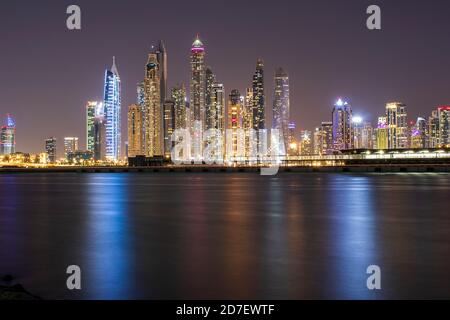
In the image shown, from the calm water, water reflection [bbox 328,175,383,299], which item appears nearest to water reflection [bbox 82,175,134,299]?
the calm water

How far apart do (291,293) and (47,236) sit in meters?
11.8

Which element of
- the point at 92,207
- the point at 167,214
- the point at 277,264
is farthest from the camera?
the point at 92,207

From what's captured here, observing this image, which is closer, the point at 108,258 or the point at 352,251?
the point at 108,258

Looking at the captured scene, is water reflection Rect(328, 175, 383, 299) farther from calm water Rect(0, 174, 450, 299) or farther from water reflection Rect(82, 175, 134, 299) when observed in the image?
water reflection Rect(82, 175, 134, 299)

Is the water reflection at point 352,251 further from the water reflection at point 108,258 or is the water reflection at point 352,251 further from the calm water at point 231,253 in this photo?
the water reflection at point 108,258

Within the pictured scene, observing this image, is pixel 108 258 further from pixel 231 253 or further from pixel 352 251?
pixel 352 251

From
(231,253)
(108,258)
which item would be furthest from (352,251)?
(108,258)

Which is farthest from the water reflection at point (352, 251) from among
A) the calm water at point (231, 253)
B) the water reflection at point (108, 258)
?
the water reflection at point (108, 258)

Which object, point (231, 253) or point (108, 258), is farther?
point (231, 253)

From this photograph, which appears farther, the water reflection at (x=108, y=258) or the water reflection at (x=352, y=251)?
the water reflection at (x=108, y=258)

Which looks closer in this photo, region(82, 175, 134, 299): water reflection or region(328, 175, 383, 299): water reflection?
region(328, 175, 383, 299): water reflection
